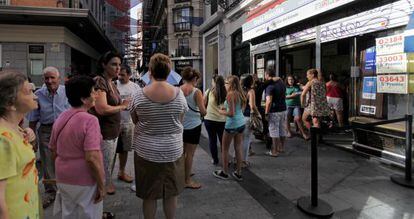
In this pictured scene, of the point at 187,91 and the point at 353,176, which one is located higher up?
the point at 187,91

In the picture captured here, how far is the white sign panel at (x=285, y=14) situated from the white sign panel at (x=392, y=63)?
1.45 meters

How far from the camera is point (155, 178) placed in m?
3.09

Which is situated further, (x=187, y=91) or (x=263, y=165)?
(x=263, y=165)

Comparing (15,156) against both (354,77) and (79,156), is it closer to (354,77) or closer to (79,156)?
(79,156)

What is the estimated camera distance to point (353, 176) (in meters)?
5.57

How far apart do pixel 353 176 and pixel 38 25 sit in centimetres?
1546

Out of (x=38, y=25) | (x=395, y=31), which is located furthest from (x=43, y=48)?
(x=395, y=31)

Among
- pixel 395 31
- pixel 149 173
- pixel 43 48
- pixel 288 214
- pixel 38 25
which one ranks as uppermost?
pixel 38 25

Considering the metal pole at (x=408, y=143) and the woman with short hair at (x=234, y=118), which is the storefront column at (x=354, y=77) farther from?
the woman with short hair at (x=234, y=118)

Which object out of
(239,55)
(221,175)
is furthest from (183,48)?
(221,175)

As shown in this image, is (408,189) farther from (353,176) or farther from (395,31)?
(395,31)

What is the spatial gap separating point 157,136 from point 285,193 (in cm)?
252

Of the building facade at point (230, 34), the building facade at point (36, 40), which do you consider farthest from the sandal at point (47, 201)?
the building facade at point (36, 40)

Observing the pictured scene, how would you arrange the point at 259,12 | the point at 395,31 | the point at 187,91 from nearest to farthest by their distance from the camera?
the point at 187,91, the point at 395,31, the point at 259,12
